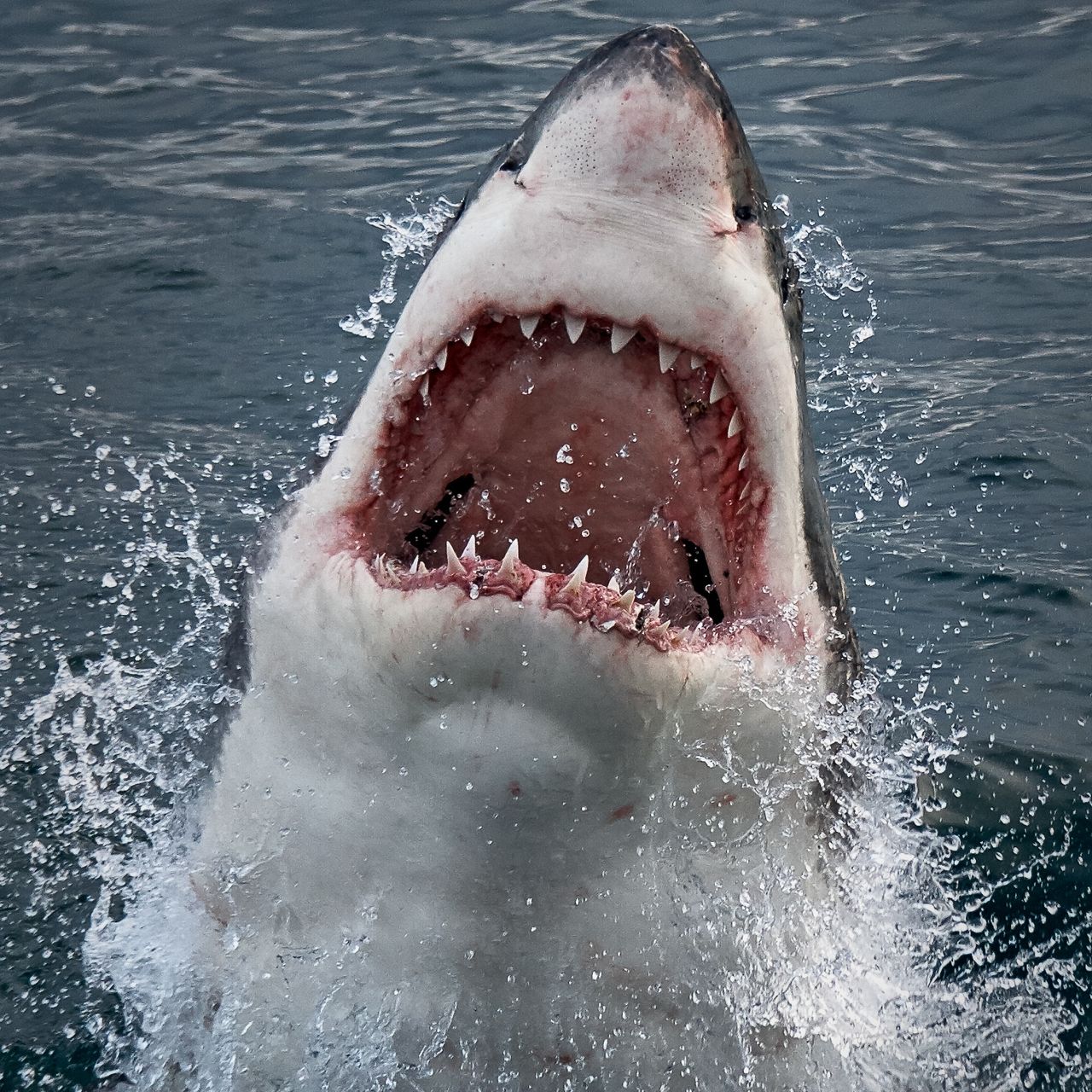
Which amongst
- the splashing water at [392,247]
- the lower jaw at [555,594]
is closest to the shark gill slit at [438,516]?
the lower jaw at [555,594]

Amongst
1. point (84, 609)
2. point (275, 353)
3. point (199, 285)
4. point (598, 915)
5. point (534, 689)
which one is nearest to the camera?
point (534, 689)

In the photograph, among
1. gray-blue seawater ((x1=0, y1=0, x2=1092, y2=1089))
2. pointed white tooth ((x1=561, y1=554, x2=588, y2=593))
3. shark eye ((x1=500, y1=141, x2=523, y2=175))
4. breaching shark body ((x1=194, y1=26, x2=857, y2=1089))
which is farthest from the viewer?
gray-blue seawater ((x1=0, y1=0, x2=1092, y2=1089))

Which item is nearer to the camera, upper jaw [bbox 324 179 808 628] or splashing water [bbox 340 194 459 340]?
upper jaw [bbox 324 179 808 628]

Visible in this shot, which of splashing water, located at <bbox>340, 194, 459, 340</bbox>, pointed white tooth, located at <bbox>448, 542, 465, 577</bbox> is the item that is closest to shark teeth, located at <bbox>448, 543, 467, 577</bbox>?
pointed white tooth, located at <bbox>448, 542, 465, 577</bbox>

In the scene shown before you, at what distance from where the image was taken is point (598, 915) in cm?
177

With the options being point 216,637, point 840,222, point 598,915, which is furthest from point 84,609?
point 840,222

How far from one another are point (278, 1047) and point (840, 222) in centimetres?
477

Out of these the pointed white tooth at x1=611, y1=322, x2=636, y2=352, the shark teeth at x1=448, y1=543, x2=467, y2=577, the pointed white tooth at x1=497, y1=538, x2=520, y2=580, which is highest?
the pointed white tooth at x1=611, y1=322, x2=636, y2=352

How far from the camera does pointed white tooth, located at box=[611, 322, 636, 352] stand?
1.68 metres

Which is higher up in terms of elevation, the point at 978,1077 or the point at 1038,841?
the point at 978,1077

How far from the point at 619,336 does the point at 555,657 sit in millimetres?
430

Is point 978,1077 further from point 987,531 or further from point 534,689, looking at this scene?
point 987,531

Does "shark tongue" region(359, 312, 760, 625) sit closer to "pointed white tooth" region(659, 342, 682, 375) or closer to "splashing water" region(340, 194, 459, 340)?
"pointed white tooth" region(659, 342, 682, 375)

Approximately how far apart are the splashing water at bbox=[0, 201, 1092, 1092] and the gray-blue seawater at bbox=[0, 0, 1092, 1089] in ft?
0.05
